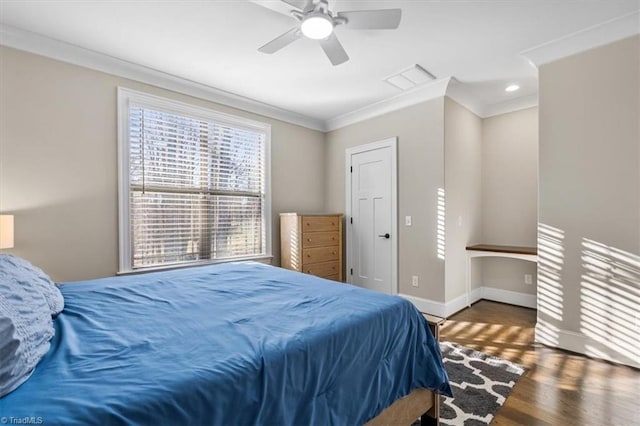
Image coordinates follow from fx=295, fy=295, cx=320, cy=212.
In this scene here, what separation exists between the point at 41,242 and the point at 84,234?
282mm

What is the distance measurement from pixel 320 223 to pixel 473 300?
222cm

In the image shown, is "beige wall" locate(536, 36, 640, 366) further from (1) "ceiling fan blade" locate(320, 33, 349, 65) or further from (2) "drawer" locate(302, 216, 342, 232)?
(2) "drawer" locate(302, 216, 342, 232)

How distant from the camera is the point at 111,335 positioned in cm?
111

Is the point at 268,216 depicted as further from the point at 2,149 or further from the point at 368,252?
the point at 2,149

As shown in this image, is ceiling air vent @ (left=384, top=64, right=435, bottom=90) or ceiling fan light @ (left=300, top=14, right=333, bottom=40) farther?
ceiling air vent @ (left=384, top=64, right=435, bottom=90)

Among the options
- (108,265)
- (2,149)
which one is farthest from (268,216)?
(2,149)

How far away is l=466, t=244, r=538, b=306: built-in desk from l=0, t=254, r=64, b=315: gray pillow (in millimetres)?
3797

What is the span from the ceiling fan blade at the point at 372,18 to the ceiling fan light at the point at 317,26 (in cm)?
13

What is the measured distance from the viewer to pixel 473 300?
382 centimetres

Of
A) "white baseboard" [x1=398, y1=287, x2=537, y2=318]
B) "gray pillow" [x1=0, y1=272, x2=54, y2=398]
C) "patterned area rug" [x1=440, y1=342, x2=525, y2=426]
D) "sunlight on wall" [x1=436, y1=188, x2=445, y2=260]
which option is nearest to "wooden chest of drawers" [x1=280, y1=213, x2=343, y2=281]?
"white baseboard" [x1=398, y1=287, x2=537, y2=318]

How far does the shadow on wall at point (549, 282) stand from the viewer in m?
2.53

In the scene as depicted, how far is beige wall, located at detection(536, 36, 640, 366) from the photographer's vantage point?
2201 millimetres

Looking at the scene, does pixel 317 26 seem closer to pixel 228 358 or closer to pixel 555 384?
pixel 228 358

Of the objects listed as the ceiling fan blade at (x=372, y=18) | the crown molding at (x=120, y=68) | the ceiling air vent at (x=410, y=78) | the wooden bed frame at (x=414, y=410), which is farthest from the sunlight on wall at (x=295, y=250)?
the ceiling fan blade at (x=372, y=18)
